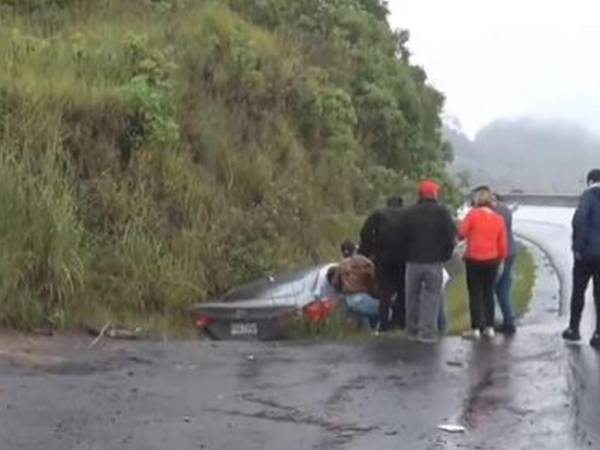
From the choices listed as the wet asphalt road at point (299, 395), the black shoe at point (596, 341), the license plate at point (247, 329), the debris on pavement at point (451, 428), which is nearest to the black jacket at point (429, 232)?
the wet asphalt road at point (299, 395)

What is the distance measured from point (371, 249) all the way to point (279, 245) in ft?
9.16

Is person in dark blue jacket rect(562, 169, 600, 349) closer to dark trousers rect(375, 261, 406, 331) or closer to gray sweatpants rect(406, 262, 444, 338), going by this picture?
gray sweatpants rect(406, 262, 444, 338)

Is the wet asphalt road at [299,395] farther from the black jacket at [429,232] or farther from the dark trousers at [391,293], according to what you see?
the black jacket at [429,232]

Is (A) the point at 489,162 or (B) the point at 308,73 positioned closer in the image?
(B) the point at 308,73

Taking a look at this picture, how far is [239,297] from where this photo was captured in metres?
14.8

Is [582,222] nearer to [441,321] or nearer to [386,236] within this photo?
[386,236]

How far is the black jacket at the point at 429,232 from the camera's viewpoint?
13719 mm

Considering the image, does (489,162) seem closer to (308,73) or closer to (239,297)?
(308,73)

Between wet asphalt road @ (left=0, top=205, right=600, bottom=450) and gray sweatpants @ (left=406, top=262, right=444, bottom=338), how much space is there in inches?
10.8

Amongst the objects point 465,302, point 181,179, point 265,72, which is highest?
point 265,72

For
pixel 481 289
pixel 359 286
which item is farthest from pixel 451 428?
pixel 359 286

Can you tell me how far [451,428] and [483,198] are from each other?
5.20m

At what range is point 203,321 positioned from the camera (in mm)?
14734

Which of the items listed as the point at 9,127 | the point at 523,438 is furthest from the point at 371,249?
the point at 523,438
